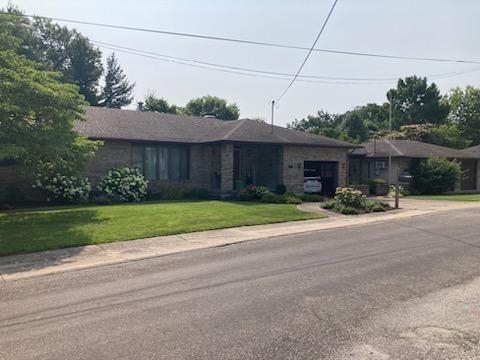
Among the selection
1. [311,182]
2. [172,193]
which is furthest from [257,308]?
[311,182]

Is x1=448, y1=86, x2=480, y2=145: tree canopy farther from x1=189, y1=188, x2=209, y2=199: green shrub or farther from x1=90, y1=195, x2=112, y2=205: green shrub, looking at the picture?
x1=90, y1=195, x2=112, y2=205: green shrub

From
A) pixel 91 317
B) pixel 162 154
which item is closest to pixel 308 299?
pixel 91 317

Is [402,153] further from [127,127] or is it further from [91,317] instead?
[91,317]

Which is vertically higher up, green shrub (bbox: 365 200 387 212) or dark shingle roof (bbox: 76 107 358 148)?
dark shingle roof (bbox: 76 107 358 148)

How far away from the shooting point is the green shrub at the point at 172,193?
73.4 ft

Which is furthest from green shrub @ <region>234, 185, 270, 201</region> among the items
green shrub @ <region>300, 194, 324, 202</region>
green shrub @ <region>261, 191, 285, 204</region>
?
green shrub @ <region>300, 194, 324, 202</region>

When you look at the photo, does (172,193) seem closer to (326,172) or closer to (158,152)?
(158,152)

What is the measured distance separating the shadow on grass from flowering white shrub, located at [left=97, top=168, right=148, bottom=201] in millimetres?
4471

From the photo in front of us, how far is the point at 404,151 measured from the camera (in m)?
32.5

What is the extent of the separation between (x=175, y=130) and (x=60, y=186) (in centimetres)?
797

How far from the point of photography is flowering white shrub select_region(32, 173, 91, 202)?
61.5ft

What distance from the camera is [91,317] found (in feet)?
19.0

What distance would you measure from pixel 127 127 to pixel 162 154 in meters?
2.39

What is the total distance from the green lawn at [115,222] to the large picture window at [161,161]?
5.45 metres
